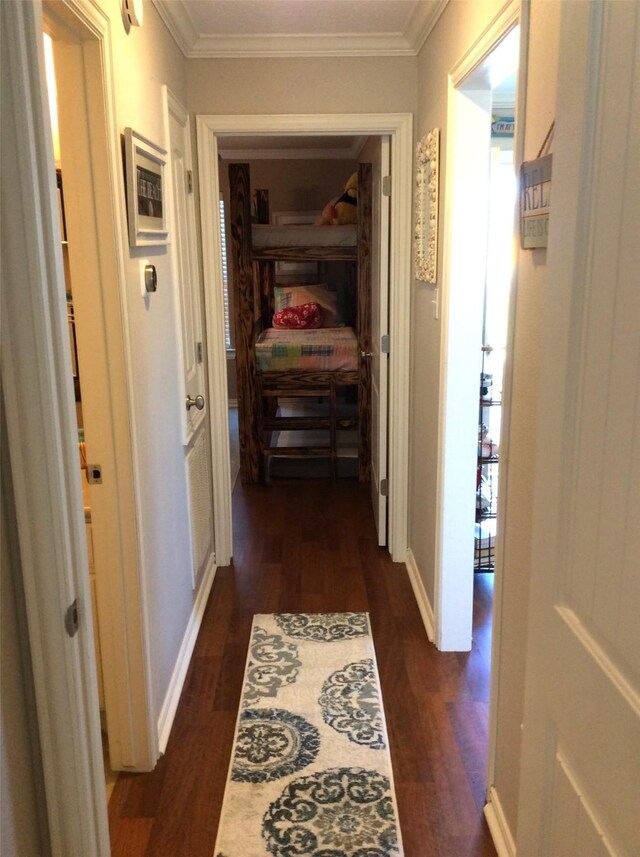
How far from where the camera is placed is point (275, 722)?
7.79ft

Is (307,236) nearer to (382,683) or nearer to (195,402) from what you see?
(195,402)

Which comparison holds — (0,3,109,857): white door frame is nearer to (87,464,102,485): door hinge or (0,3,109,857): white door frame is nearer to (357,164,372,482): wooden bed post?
(87,464,102,485): door hinge

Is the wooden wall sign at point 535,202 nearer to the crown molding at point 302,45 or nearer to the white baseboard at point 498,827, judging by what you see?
the white baseboard at point 498,827

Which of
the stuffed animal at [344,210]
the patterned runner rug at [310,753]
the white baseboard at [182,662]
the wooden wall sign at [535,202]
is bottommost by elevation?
the patterned runner rug at [310,753]

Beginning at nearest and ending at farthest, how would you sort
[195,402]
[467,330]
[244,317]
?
[467,330] < [195,402] < [244,317]

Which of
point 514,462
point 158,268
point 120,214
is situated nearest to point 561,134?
point 514,462

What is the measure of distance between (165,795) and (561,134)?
199 centimetres

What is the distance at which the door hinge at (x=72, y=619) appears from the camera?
1.16 meters

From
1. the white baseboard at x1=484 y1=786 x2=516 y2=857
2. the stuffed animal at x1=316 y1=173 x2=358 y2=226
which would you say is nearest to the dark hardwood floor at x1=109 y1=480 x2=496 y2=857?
the white baseboard at x1=484 y1=786 x2=516 y2=857

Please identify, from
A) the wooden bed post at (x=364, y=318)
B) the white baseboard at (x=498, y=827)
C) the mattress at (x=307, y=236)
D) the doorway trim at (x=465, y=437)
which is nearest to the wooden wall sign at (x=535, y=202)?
the doorway trim at (x=465, y=437)

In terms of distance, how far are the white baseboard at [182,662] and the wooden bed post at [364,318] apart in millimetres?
1648

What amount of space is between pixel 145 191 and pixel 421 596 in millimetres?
2013

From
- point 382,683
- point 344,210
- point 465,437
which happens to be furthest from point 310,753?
point 344,210

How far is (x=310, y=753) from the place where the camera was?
7.28 ft
